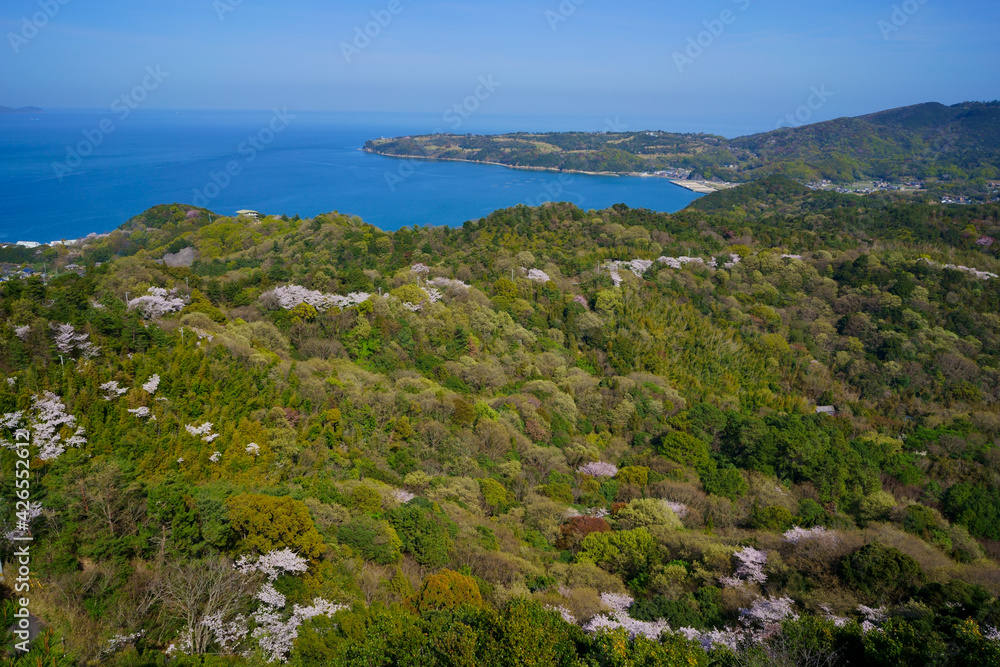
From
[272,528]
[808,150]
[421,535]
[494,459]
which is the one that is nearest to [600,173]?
[808,150]

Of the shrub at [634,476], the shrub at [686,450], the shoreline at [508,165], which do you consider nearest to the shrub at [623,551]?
the shrub at [634,476]

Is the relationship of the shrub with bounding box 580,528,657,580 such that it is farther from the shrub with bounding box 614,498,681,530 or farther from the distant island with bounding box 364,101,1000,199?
the distant island with bounding box 364,101,1000,199

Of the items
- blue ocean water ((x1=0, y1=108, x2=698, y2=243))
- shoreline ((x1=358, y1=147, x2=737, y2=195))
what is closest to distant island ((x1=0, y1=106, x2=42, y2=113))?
blue ocean water ((x1=0, y1=108, x2=698, y2=243))

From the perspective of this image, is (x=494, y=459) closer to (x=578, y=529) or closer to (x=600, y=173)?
(x=578, y=529)

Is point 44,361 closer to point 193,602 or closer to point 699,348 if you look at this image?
point 193,602

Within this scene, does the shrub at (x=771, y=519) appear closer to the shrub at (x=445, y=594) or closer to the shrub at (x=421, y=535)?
the shrub at (x=421, y=535)

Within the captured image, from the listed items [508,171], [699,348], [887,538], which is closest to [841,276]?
[699,348]
